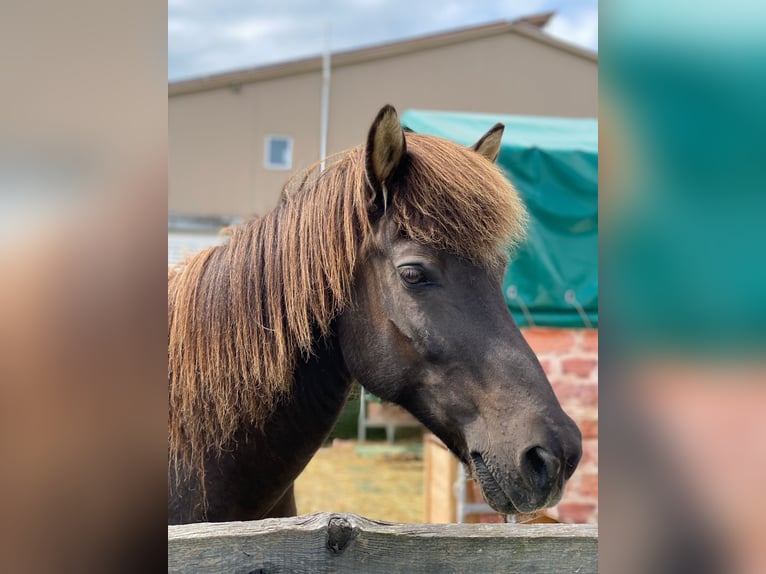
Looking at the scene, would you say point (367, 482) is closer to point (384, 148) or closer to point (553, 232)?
point (553, 232)

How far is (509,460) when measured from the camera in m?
1.29

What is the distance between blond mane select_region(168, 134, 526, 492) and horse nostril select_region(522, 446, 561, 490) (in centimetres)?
47

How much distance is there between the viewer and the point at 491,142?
6.20 ft

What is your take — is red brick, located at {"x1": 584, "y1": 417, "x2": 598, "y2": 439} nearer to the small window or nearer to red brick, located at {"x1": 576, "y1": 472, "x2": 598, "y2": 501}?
red brick, located at {"x1": 576, "y1": 472, "x2": 598, "y2": 501}

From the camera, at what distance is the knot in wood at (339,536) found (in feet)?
3.50

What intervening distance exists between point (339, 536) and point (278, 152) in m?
11.5

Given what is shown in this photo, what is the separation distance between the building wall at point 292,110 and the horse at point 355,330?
10118 millimetres

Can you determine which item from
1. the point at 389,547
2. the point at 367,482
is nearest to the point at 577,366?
the point at 389,547

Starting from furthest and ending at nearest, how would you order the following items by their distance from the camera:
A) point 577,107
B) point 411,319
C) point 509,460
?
point 577,107
point 411,319
point 509,460

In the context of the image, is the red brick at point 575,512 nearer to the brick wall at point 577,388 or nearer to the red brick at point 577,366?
the brick wall at point 577,388

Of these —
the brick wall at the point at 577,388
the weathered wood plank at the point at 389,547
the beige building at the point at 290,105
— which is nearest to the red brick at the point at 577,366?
the brick wall at the point at 577,388
